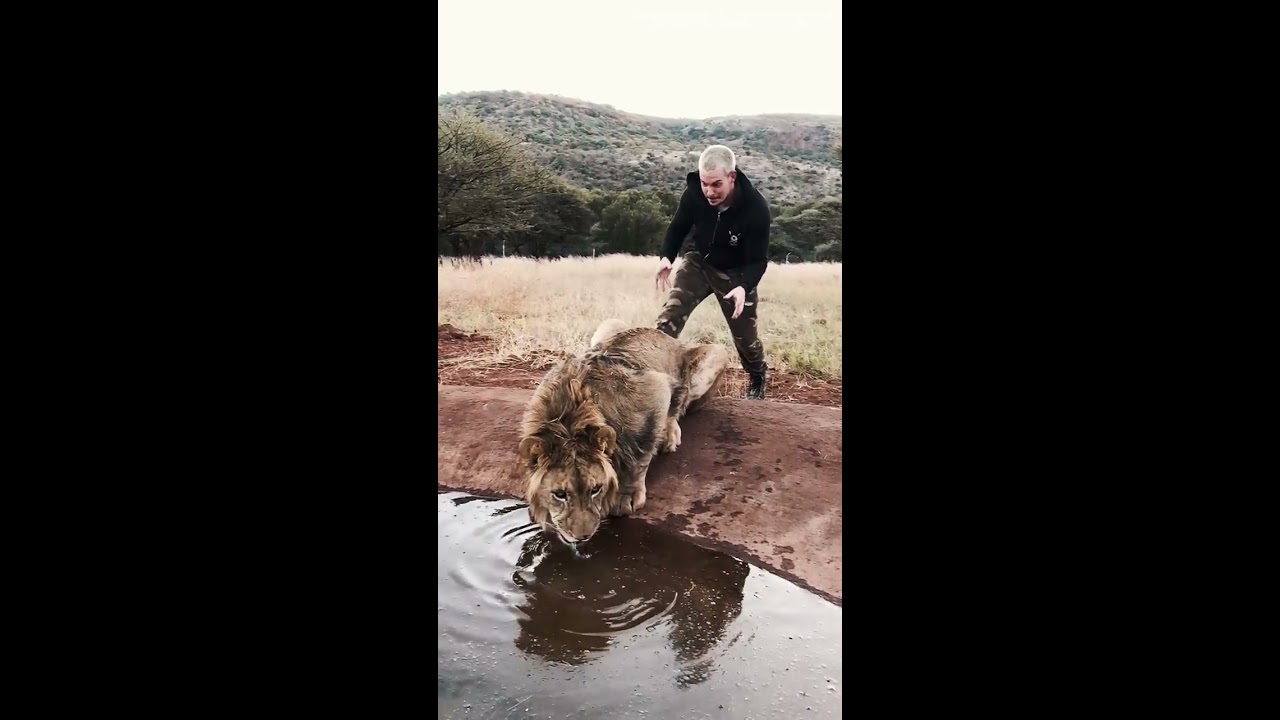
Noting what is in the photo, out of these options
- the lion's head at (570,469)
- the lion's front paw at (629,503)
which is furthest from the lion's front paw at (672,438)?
the lion's head at (570,469)

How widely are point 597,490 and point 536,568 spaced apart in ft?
2.06

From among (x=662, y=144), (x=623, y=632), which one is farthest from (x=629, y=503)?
(x=662, y=144)

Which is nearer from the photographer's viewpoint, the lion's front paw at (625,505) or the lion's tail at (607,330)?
the lion's front paw at (625,505)

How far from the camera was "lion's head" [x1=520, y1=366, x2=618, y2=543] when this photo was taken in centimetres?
464

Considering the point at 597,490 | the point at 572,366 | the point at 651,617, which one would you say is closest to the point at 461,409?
the point at 572,366

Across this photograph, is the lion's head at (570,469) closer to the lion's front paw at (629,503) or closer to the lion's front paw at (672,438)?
the lion's front paw at (629,503)

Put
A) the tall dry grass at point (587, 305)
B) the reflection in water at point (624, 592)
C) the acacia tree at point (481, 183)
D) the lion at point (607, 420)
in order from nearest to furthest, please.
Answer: the reflection in water at point (624, 592), the lion at point (607, 420), the tall dry grass at point (587, 305), the acacia tree at point (481, 183)

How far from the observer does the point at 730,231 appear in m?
6.55

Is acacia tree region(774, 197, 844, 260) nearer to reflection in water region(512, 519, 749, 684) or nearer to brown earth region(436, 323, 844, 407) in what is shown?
brown earth region(436, 323, 844, 407)

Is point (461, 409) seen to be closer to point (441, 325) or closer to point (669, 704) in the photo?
point (441, 325)

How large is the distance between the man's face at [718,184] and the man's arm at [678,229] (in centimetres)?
24

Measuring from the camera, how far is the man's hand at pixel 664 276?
685 cm

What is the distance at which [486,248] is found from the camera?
8.98 metres

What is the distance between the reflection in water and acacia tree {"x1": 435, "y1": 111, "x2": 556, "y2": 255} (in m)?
5.26
